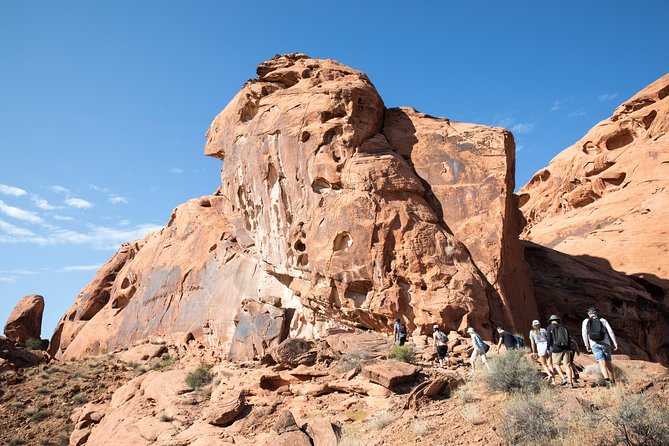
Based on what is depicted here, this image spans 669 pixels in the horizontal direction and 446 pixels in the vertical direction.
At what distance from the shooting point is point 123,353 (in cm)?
2591

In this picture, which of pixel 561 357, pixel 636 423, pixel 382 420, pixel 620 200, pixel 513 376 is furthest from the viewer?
pixel 620 200

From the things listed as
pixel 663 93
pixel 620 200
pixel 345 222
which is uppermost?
pixel 663 93

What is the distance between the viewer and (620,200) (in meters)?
38.4

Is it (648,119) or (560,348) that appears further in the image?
(648,119)

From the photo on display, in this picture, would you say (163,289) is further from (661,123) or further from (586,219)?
(661,123)

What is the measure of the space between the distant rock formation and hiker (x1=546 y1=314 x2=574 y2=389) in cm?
514

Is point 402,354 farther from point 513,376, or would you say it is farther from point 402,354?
point 513,376

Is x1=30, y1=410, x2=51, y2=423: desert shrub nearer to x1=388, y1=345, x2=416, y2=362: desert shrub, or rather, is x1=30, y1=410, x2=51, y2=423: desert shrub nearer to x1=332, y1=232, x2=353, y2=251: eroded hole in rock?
x1=332, y1=232, x2=353, y2=251: eroded hole in rock

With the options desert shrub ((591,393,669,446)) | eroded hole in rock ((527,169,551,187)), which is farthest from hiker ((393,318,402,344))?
eroded hole in rock ((527,169,551,187))

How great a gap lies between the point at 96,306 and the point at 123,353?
34.8 ft

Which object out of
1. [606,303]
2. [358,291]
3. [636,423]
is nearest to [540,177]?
[606,303]

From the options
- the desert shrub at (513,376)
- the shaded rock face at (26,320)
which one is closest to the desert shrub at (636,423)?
the desert shrub at (513,376)

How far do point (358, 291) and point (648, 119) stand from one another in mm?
39043

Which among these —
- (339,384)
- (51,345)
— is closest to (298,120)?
(339,384)
